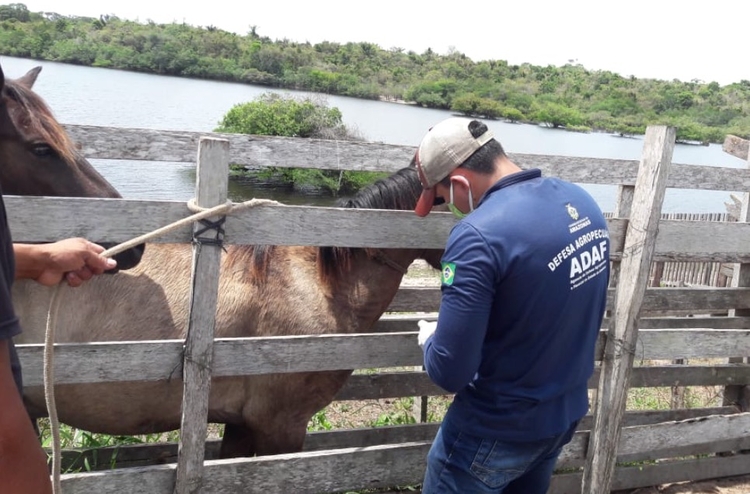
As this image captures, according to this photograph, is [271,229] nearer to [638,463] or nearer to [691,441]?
[691,441]

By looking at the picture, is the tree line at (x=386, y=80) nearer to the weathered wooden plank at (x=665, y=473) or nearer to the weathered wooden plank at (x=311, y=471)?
the weathered wooden plank at (x=665, y=473)

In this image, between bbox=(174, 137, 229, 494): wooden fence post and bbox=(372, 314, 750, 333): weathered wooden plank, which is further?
bbox=(372, 314, 750, 333): weathered wooden plank

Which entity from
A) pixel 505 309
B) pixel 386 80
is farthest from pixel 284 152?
pixel 386 80

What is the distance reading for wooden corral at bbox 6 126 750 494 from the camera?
2.59 m

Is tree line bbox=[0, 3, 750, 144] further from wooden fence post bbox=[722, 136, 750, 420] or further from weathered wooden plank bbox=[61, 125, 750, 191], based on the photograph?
weathered wooden plank bbox=[61, 125, 750, 191]

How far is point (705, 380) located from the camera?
186 inches

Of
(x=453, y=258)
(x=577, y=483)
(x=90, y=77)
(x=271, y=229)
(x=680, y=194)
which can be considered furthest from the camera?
(x=90, y=77)

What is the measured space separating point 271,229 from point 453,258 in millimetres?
981

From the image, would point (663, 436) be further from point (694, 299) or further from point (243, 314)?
point (243, 314)

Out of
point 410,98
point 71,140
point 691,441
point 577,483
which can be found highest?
point 410,98

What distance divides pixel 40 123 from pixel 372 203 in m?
1.64

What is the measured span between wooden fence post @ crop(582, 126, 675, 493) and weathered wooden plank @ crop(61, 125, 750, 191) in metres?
0.33

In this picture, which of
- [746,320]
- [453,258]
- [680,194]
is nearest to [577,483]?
[746,320]

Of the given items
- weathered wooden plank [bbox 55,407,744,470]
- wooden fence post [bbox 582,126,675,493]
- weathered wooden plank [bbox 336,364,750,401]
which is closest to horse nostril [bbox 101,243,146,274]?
weathered wooden plank [bbox 55,407,744,470]
